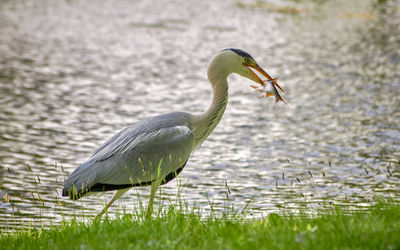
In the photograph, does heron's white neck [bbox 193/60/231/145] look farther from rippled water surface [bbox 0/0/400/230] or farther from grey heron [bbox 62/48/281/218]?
rippled water surface [bbox 0/0/400/230]

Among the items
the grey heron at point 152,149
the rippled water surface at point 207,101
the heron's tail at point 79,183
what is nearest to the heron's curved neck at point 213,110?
the grey heron at point 152,149

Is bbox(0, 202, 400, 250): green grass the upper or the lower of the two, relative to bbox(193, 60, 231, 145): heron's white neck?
lower

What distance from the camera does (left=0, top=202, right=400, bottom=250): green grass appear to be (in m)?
5.20

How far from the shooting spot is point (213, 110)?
768 cm

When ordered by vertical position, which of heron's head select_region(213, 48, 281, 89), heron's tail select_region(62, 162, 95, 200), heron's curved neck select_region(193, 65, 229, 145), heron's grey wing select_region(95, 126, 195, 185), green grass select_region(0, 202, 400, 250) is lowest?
green grass select_region(0, 202, 400, 250)

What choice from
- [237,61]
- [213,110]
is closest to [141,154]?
[213,110]

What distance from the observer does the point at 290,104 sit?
1498 centimetres

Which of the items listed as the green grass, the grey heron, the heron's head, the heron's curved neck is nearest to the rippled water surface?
the grey heron

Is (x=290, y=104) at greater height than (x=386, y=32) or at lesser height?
lesser

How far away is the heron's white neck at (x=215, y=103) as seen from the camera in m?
7.65

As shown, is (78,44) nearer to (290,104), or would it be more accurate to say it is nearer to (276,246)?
(290,104)

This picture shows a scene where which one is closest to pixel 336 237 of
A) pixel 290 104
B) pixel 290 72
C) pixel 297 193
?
pixel 297 193

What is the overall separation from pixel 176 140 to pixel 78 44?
602 inches

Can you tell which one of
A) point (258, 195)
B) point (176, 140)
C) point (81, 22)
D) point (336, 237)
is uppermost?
point (81, 22)
